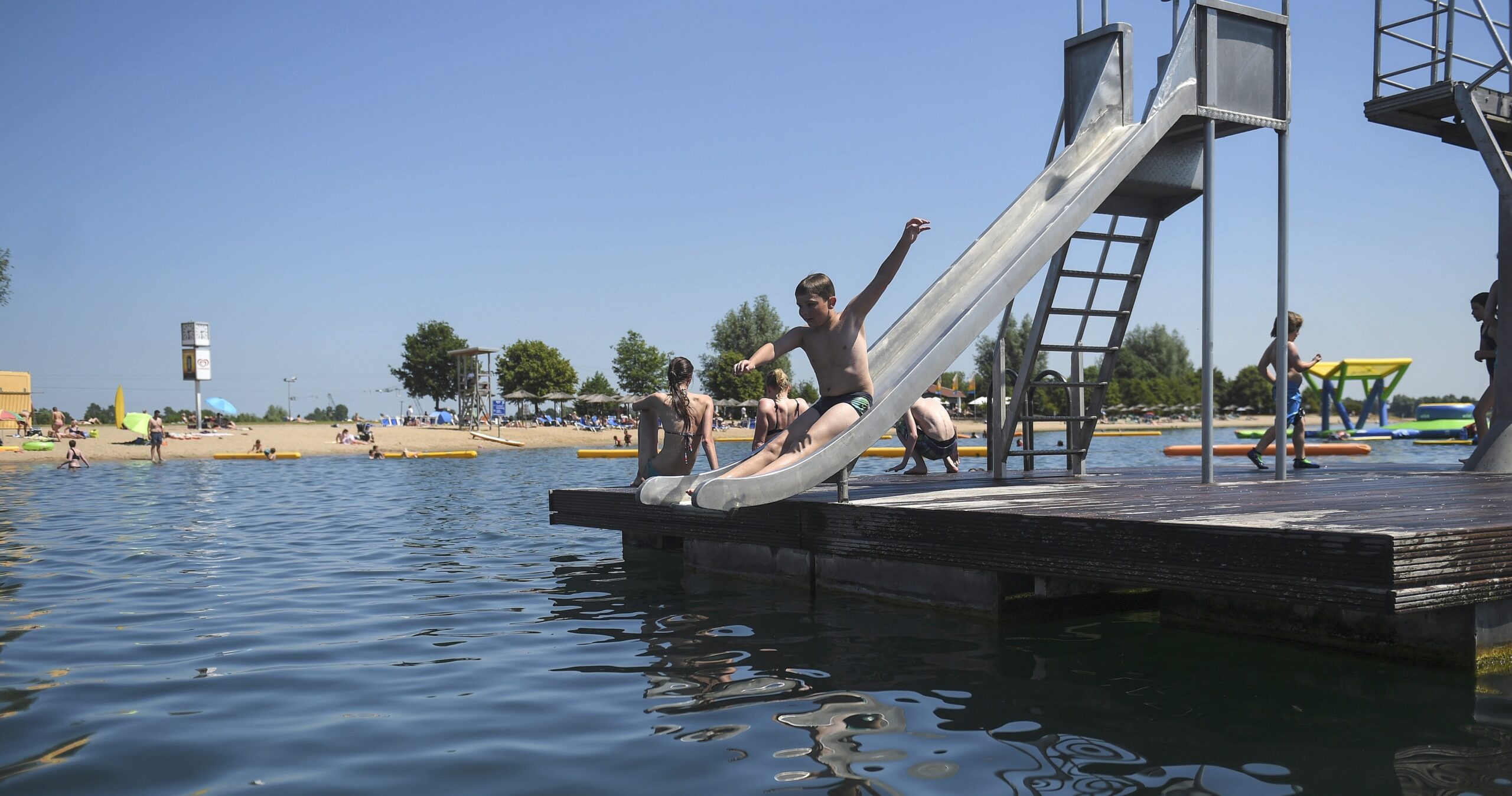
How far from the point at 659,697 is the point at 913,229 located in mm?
3249

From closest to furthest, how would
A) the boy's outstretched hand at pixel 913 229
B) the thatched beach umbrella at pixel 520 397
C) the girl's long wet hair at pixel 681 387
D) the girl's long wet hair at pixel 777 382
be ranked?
the boy's outstretched hand at pixel 913 229
the girl's long wet hair at pixel 681 387
the girl's long wet hair at pixel 777 382
the thatched beach umbrella at pixel 520 397

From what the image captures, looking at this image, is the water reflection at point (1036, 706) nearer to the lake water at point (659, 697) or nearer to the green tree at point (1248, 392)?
the lake water at point (659, 697)

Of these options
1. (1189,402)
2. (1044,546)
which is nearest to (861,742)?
(1044,546)

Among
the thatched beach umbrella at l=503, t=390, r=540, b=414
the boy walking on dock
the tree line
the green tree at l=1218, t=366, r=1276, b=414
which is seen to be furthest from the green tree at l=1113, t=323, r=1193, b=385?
the boy walking on dock

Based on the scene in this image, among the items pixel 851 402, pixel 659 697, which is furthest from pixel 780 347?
pixel 659 697

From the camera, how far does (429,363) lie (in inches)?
3844

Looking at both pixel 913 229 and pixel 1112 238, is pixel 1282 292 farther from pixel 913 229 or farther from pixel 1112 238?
pixel 913 229

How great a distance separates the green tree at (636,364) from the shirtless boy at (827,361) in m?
84.7

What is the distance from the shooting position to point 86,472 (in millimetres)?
31750

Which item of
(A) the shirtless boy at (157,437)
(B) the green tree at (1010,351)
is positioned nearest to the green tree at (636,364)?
(B) the green tree at (1010,351)

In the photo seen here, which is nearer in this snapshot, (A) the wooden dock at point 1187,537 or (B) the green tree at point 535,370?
(A) the wooden dock at point 1187,537

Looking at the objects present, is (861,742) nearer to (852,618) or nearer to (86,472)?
(852,618)

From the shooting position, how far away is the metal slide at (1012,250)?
6715mm

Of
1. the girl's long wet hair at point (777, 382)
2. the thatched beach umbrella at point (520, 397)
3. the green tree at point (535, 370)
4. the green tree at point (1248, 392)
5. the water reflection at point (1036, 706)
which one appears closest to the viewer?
the water reflection at point (1036, 706)
